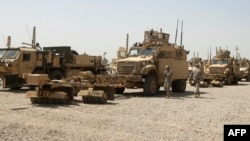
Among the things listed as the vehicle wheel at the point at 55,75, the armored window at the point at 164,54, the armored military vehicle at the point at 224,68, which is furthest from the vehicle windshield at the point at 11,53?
the armored military vehicle at the point at 224,68

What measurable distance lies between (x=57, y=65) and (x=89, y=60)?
10.7 feet

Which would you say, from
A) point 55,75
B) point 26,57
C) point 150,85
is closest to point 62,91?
point 150,85

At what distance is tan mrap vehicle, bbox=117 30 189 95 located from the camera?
1692 centimetres

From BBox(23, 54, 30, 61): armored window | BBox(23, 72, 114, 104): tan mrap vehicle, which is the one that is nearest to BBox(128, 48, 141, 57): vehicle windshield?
BBox(23, 72, 114, 104): tan mrap vehicle

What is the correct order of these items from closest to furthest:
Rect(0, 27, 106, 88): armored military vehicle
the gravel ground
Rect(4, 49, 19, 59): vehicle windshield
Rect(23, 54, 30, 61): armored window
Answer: the gravel ground < Rect(0, 27, 106, 88): armored military vehicle < Rect(4, 49, 19, 59): vehicle windshield < Rect(23, 54, 30, 61): armored window

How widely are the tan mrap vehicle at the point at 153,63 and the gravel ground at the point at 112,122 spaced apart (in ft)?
13.7

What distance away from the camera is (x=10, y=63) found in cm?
1791

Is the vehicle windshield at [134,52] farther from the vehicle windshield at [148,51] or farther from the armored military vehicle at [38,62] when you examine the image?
the armored military vehicle at [38,62]

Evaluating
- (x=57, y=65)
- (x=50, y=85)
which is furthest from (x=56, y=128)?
(x=57, y=65)

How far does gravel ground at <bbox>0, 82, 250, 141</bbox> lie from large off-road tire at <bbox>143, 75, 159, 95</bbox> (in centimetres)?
403

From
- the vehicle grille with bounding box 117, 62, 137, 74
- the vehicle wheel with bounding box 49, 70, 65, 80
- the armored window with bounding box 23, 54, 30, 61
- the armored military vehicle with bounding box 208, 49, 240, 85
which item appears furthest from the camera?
the armored military vehicle with bounding box 208, 49, 240, 85

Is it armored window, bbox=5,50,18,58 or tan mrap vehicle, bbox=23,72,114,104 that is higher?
armored window, bbox=5,50,18,58

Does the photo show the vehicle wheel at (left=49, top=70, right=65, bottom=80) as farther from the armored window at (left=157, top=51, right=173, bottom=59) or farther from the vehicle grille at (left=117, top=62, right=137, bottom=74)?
the armored window at (left=157, top=51, right=173, bottom=59)

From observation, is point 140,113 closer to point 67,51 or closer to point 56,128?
point 56,128
